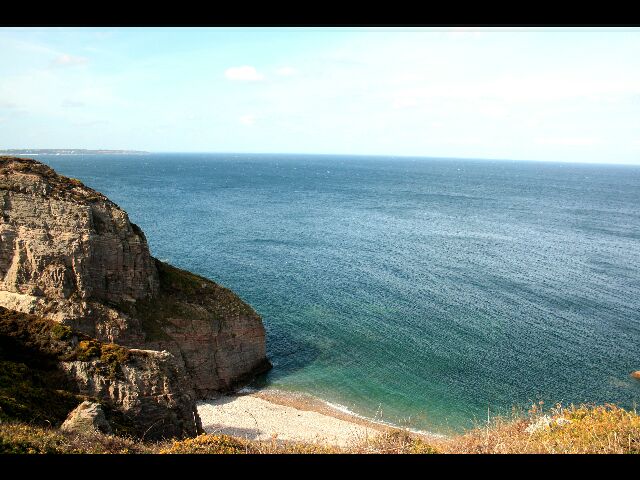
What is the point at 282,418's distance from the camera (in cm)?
3616

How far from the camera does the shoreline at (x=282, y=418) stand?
33844mm

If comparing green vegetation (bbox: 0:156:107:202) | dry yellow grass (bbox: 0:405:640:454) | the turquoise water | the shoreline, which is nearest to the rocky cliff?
green vegetation (bbox: 0:156:107:202)

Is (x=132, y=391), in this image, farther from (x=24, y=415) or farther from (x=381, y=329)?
(x=381, y=329)

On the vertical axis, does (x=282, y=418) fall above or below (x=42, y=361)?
below

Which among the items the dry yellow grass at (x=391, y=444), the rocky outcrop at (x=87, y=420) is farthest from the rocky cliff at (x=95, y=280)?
the dry yellow grass at (x=391, y=444)

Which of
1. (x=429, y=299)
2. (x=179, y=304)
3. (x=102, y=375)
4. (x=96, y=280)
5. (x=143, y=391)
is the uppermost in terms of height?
(x=96, y=280)

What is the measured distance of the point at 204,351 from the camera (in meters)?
39.1

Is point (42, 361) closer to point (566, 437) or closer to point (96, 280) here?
point (96, 280)

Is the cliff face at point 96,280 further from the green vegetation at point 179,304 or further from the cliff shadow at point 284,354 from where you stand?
the cliff shadow at point 284,354

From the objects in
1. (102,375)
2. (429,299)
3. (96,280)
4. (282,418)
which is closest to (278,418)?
(282,418)

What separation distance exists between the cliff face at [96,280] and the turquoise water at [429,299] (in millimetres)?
7610

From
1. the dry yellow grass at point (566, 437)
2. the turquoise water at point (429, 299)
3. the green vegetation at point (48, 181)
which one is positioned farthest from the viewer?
the turquoise water at point (429, 299)

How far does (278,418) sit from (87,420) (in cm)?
1955

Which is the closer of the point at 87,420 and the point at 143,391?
the point at 87,420
